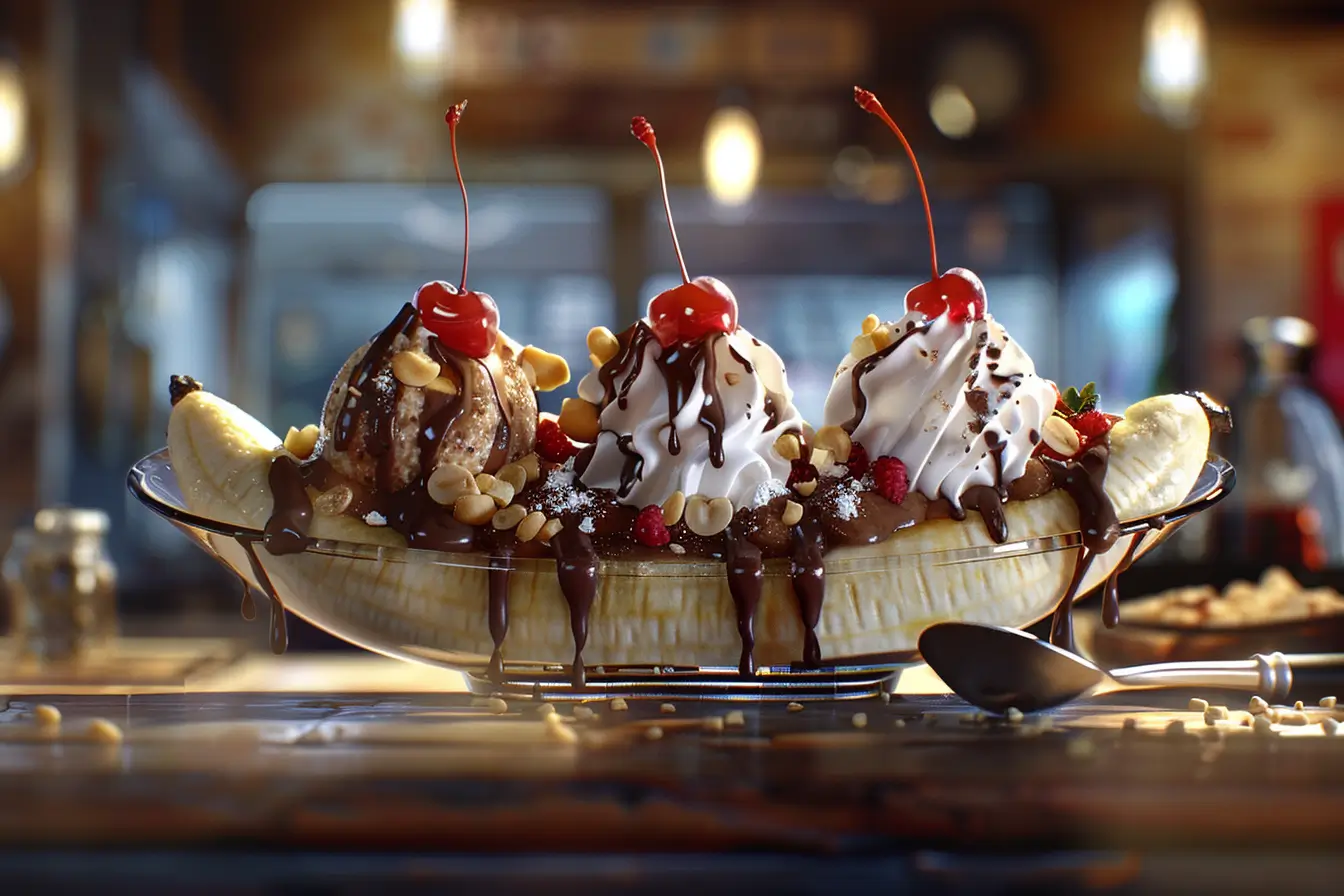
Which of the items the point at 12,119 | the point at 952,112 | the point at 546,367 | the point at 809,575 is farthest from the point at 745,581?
the point at 952,112

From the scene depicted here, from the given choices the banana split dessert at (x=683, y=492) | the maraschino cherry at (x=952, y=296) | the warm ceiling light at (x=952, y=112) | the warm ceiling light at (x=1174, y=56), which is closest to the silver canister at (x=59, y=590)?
the banana split dessert at (x=683, y=492)

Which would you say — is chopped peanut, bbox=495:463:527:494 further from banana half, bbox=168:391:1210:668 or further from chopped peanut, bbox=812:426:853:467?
chopped peanut, bbox=812:426:853:467

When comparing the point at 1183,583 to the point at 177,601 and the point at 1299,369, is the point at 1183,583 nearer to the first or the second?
the point at 1299,369

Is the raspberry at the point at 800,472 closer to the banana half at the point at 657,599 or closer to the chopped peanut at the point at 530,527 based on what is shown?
the banana half at the point at 657,599

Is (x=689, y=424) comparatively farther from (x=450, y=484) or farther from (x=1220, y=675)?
(x=1220, y=675)

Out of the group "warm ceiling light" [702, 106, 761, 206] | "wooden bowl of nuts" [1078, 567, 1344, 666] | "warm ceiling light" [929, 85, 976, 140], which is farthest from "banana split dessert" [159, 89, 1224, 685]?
"warm ceiling light" [929, 85, 976, 140]

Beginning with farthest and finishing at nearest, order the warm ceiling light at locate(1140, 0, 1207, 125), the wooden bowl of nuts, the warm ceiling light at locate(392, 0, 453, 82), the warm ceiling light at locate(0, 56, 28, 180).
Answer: the warm ceiling light at locate(0, 56, 28, 180)
the warm ceiling light at locate(1140, 0, 1207, 125)
the warm ceiling light at locate(392, 0, 453, 82)
the wooden bowl of nuts
